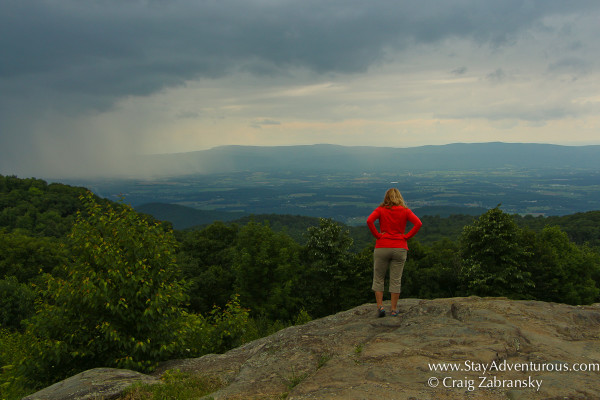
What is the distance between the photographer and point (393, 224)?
894cm

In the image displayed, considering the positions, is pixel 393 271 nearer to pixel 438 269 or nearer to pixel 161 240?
pixel 161 240

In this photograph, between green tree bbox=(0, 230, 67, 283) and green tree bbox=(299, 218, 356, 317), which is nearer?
green tree bbox=(299, 218, 356, 317)

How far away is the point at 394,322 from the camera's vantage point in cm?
936

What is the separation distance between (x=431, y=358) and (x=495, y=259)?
81.9ft

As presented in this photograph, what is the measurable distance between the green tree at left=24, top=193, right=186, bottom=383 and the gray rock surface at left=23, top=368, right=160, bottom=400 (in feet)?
3.36

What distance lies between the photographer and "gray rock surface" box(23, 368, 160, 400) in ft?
21.8

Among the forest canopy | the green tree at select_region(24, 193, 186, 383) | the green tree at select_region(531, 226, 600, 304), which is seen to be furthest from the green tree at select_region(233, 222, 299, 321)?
the green tree at select_region(24, 193, 186, 383)

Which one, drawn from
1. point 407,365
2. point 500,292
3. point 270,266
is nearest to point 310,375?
point 407,365

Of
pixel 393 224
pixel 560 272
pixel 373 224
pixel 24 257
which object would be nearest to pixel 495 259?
pixel 560 272

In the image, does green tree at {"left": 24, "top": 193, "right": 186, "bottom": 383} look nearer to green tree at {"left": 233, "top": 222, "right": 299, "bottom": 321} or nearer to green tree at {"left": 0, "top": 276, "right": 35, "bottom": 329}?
green tree at {"left": 233, "top": 222, "right": 299, "bottom": 321}

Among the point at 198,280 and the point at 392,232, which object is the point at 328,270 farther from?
the point at 392,232

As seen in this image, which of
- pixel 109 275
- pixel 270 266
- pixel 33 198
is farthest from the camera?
pixel 33 198

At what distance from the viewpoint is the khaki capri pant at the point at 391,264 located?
9164 millimetres

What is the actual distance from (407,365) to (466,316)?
340 cm
